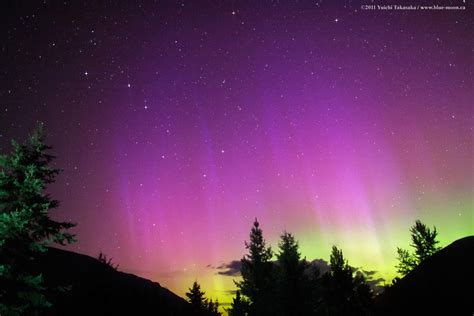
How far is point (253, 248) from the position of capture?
102 ft

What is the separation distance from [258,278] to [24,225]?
22.6 meters

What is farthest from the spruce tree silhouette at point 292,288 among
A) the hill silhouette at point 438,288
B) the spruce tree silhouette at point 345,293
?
the hill silhouette at point 438,288

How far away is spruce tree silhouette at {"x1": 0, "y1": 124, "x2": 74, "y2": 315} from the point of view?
997 cm

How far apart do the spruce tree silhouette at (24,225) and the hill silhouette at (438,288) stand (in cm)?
2647

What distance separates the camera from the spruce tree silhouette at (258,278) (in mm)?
26752

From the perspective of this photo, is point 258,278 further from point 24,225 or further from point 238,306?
point 24,225

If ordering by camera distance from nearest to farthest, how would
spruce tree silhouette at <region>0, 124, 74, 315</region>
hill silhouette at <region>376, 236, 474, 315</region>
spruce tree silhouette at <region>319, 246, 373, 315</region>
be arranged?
spruce tree silhouette at <region>0, 124, 74, 315</region>, spruce tree silhouette at <region>319, 246, 373, 315</region>, hill silhouette at <region>376, 236, 474, 315</region>

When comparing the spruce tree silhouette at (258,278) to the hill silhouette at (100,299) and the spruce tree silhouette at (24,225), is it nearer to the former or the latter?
the hill silhouette at (100,299)

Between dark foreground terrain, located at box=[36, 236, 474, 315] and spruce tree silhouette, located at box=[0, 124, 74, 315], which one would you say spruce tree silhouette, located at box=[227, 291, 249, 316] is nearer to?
dark foreground terrain, located at box=[36, 236, 474, 315]

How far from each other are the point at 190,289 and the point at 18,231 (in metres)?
32.2

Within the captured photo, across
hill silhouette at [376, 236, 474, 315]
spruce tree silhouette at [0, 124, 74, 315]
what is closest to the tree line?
spruce tree silhouette at [0, 124, 74, 315]

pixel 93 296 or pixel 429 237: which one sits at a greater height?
pixel 429 237

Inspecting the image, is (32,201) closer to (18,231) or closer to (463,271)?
(18,231)

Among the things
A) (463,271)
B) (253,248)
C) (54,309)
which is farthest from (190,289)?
(463,271)
